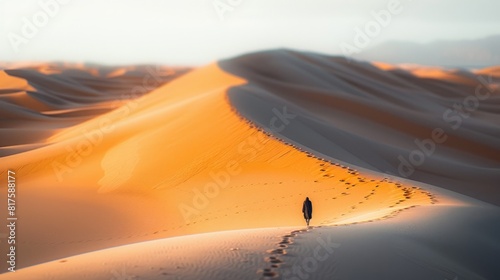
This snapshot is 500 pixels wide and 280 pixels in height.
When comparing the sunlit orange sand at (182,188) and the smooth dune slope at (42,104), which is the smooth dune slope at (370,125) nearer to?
the sunlit orange sand at (182,188)

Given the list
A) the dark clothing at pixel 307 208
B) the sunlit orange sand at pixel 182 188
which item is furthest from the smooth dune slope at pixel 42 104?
the dark clothing at pixel 307 208

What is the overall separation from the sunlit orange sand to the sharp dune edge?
0.05m

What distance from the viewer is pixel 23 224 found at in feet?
33.8

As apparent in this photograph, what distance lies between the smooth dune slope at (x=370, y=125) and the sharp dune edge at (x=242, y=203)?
0.47ft

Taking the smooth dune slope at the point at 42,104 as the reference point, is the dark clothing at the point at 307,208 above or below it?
below

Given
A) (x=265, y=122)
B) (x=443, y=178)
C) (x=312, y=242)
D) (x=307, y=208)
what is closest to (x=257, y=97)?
(x=265, y=122)

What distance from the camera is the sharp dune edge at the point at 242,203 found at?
197 inches

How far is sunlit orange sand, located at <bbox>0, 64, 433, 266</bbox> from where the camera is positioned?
909 centimetres

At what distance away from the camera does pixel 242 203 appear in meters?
10.2

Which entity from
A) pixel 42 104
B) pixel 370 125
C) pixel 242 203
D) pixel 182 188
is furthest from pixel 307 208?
pixel 42 104

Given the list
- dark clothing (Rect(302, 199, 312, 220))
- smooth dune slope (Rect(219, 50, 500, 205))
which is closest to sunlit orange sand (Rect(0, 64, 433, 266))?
dark clothing (Rect(302, 199, 312, 220))

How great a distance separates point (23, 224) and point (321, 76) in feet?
98.4

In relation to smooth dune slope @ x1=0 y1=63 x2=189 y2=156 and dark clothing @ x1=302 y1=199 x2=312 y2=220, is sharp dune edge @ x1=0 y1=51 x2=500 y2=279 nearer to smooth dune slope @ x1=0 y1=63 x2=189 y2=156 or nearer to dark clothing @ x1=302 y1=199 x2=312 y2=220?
dark clothing @ x1=302 y1=199 x2=312 y2=220

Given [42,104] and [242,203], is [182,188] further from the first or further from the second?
[42,104]
